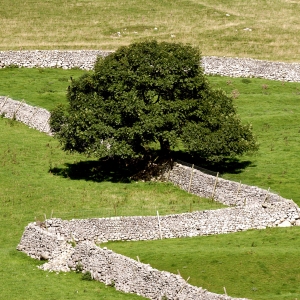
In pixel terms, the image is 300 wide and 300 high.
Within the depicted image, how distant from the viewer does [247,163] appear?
90.4m

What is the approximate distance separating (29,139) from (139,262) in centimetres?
3864

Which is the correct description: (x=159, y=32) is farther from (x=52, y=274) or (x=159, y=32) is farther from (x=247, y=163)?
(x=52, y=274)

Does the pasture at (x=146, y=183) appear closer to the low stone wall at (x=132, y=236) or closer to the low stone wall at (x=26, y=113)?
the low stone wall at (x=132, y=236)

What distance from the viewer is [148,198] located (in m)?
81.8

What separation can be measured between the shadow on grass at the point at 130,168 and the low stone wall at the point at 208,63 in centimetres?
2628

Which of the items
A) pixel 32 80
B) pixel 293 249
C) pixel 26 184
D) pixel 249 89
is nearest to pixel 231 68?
pixel 249 89

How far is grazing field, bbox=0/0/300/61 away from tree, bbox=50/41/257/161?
39.5m

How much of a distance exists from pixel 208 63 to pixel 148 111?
109 ft

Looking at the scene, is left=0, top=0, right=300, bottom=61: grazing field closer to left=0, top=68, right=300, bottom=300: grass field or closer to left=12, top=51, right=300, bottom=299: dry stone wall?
left=0, top=68, right=300, bottom=300: grass field

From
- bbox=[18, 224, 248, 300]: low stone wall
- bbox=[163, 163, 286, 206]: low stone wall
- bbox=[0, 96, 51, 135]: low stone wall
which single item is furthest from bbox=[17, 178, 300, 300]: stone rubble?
bbox=[0, 96, 51, 135]: low stone wall

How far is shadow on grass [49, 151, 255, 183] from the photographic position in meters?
87.4

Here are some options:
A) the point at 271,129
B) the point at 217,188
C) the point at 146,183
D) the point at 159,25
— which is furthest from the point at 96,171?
the point at 159,25

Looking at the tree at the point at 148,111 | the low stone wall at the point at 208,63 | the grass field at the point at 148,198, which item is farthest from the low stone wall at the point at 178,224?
the low stone wall at the point at 208,63

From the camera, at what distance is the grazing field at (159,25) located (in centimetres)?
13262
